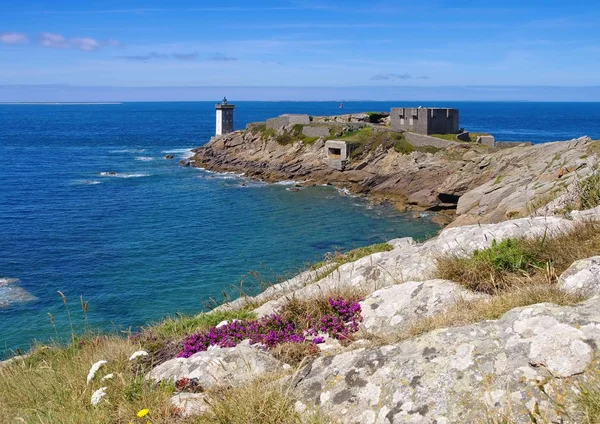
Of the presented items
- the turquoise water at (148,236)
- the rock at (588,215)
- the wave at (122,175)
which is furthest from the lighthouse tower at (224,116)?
the rock at (588,215)

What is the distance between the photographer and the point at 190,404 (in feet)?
16.8

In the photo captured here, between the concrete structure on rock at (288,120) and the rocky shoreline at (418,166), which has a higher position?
the concrete structure on rock at (288,120)

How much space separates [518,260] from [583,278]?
1.07 m

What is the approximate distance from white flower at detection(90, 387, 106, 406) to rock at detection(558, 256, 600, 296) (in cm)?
481

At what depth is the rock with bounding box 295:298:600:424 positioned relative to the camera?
13.5 ft

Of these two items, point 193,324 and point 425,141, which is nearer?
point 193,324

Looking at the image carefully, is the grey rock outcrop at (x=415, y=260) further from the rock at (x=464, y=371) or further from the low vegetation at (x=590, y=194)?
the rock at (x=464, y=371)

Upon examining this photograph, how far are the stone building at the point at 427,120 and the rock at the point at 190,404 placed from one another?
197ft

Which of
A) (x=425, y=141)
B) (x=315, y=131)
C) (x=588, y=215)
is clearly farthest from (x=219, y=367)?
(x=315, y=131)

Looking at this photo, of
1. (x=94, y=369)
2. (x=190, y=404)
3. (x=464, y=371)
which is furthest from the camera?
(x=94, y=369)

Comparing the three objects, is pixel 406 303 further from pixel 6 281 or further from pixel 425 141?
pixel 425 141

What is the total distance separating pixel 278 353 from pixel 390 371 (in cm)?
192

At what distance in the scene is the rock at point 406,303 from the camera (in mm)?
6609

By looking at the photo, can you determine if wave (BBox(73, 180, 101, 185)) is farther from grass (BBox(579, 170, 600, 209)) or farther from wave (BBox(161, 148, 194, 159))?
grass (BBox(579, 170, 600, 209))
